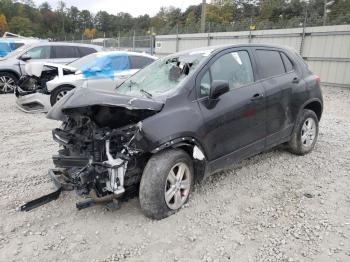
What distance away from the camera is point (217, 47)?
165 inches

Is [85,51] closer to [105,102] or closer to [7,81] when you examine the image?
[7,81]

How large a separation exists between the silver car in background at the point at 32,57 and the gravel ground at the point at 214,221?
731 centimetres

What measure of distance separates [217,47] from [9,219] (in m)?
3.06

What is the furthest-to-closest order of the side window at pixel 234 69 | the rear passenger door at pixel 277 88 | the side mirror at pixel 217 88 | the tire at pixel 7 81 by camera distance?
the tire at pixel 7 81 → the rear passenger door at pixel 277 88 → the side window at pixel 234 69 → the side mirror at pixel 217 88

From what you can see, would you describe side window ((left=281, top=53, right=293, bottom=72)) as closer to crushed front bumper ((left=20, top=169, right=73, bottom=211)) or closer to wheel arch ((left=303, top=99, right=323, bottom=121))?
wheel arch ((left=303, top=99, right=323, bottom=121))

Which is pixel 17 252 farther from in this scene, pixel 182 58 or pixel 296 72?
pixel 296 72

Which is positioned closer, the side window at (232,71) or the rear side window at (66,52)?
the side window at (232,71)

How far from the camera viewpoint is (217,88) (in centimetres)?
365

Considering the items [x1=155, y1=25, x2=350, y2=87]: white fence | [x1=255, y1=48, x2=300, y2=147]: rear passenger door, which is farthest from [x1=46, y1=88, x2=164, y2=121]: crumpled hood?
[x1=155, y1=25, x2=350, y2=87]: white fence

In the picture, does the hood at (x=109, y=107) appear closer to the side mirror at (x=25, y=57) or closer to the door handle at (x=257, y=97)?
the door handle at (x=257, y=97)

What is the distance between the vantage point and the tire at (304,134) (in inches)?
199

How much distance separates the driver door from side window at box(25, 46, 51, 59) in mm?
9103

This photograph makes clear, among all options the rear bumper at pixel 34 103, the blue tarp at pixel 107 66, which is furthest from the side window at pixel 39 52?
the blue tarp at pixel 107 66

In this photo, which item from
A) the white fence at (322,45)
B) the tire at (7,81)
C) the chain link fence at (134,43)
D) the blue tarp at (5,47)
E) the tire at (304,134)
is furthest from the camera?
the chain link fence at (134,43)
